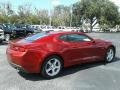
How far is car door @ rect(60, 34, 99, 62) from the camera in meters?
8.82

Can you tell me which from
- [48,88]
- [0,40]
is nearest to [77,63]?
[48,88]

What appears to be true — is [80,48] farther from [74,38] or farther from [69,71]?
[69,71]

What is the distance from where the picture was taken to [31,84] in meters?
7.58

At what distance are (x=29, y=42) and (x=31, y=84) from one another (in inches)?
52.7

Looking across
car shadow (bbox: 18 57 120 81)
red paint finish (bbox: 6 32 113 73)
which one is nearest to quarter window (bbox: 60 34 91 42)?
red paint finish (bbox: 6 32 113 73)

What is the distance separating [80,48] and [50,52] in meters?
1.38

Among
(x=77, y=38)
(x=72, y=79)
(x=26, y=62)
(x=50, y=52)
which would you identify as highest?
(x=77, y=38)

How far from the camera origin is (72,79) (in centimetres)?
812

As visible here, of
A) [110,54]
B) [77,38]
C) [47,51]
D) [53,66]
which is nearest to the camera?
[47,51]

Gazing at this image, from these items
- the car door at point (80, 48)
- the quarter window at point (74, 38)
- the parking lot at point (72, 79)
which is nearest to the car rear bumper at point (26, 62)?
the parking lot at point (72, 79)

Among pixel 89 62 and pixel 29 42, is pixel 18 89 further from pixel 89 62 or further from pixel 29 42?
pixel 89 62

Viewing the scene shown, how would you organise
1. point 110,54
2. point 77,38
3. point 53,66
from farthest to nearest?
point 110,54 → point 77,38 → point 53,66

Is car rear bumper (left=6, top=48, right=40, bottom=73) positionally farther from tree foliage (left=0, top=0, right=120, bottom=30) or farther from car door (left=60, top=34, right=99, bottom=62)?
tree foliage (left=0, top=0, right=120, bottom=30)

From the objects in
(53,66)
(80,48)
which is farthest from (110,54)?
(53,66)
